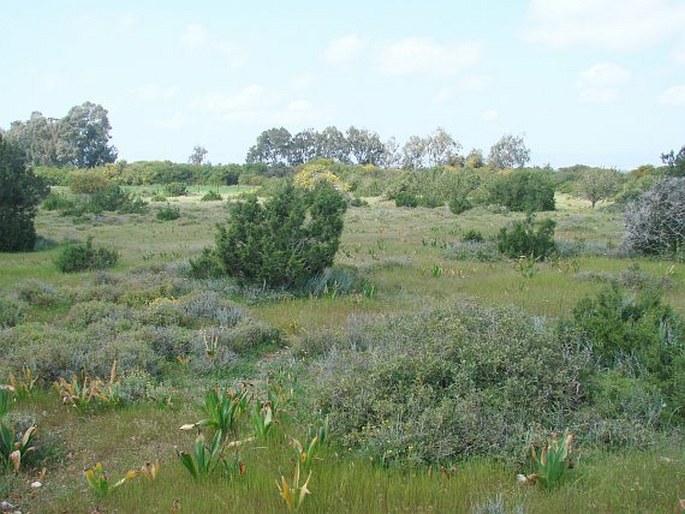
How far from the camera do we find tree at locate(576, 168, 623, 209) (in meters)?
41.1

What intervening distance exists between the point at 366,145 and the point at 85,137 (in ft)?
128

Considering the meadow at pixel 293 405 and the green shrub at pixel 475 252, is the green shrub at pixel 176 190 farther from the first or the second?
the meadow at pixel 293 405

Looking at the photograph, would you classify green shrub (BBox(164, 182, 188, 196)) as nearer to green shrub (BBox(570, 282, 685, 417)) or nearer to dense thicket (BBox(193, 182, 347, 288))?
dense thicket (BBox(193, 182, 347, 288))

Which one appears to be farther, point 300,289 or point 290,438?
point 300,289

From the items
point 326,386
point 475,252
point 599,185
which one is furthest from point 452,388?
point 599,185

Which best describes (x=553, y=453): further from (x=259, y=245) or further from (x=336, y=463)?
(x=259, y=245)

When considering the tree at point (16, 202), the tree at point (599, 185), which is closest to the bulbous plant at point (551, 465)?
the tree at point (16, 202)

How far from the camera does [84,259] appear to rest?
14820mm

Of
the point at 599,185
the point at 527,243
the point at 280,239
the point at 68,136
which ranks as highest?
the point at 68,136

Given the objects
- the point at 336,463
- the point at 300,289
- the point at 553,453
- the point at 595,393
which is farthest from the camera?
the point at 300,289

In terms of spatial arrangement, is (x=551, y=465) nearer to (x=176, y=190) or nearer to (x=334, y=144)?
(x=176, y=190)

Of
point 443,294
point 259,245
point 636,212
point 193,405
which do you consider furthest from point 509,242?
point 193,405

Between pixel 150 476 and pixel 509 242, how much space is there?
12.9 meters

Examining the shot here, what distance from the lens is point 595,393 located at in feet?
18.4
